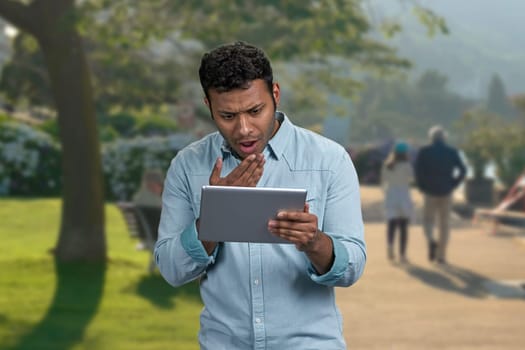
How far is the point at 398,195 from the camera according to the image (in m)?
14.8

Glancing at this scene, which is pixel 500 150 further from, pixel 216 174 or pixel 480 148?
pixel 216 174

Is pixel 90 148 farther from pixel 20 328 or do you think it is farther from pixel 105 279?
pixel 20 328

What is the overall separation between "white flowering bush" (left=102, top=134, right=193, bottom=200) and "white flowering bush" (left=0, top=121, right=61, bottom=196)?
132cm

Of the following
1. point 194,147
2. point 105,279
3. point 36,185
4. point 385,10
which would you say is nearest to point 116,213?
point 36,185

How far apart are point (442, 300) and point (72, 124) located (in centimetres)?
508

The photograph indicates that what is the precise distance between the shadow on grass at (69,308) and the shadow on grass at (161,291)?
0.46m

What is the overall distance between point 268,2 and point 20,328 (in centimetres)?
503

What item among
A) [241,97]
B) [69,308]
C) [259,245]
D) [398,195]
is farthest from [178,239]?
[398,195]

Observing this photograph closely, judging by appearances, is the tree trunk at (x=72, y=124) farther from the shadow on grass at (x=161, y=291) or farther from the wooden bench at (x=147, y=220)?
the shadow on grass at (x=161, y=291)

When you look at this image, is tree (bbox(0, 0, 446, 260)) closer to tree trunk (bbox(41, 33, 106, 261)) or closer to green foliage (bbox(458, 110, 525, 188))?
tree trunk (bbox(41, 33, 106, 261))

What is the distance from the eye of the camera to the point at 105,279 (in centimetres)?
1304

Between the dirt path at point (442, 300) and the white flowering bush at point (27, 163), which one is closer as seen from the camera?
the dirt path at point (442, 300)

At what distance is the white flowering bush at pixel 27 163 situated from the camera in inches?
1115

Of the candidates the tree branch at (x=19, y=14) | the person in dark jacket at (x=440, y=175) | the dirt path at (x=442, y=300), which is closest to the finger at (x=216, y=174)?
the dirt path at (x=442, y=300)
